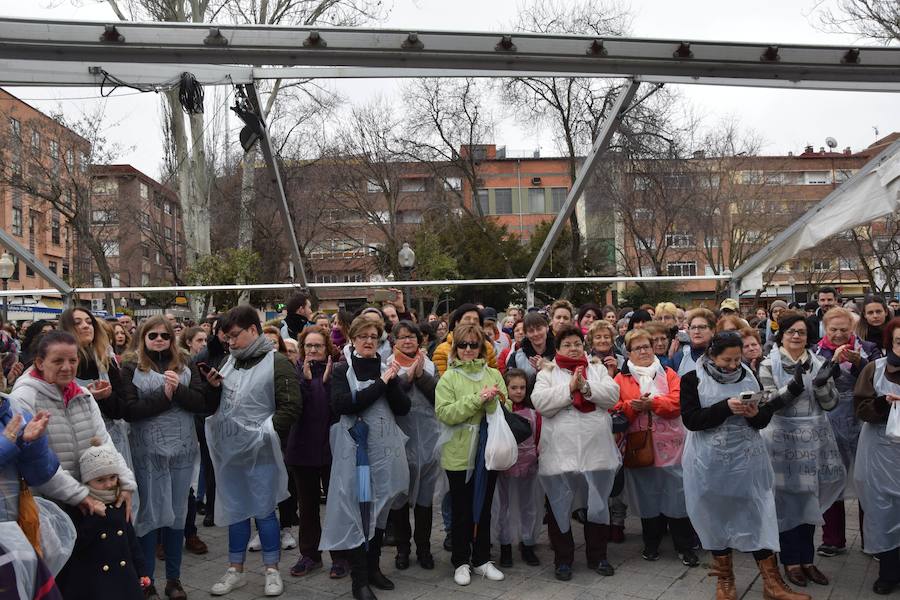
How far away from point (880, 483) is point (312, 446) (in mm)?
3806

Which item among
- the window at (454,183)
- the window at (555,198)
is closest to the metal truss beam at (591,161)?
the window at (454,183)

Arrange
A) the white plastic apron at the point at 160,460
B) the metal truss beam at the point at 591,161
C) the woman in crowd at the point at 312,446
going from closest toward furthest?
the white plastic apron at the point at 160,460 → the woman in crowd at the point at 312,446 → the metal truss beam at the point at 591,161

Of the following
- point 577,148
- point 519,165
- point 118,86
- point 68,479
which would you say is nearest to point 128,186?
point 519,165

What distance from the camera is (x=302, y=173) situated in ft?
101

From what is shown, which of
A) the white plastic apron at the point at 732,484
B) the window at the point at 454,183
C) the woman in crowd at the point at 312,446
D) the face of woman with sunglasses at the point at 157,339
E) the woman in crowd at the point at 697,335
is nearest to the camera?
the white plastic apron at the point at 732,484

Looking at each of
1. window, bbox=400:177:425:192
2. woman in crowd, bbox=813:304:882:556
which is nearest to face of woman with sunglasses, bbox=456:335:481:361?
woman in crowd, bbox=813:304:882:556

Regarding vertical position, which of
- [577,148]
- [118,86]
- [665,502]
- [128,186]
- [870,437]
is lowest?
[665,502]

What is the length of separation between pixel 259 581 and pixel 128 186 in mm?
35249

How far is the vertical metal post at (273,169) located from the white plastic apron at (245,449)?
7.88 ft

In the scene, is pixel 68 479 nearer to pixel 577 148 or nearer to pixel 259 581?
pixel 259 581

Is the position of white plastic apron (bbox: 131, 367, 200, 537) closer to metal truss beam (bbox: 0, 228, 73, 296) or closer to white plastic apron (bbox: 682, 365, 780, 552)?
white plastic apron (bbox: 682, 365, 780, 552)

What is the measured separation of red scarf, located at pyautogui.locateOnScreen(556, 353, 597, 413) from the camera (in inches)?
195

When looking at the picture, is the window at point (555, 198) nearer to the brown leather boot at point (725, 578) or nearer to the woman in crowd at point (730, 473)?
the woman in crowd at point (730, 473)

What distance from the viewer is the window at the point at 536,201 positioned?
44000 mm
